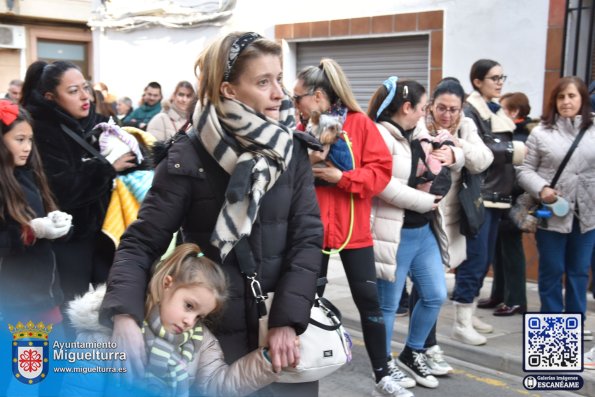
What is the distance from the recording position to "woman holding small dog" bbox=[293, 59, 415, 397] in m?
4.63

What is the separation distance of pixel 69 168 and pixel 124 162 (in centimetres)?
32

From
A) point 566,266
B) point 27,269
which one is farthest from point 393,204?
point 27,269

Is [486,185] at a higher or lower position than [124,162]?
lower

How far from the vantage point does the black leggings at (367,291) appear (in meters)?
4.68

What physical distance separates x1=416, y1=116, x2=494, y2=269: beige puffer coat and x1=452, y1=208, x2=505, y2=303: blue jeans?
28 centimetres

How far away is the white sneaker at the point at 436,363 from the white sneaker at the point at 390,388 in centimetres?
57

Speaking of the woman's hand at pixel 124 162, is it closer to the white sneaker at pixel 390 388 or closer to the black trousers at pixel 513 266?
the white sneaker at pixel 390 388

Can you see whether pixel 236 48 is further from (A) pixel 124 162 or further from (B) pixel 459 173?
(B) pixel 459 173

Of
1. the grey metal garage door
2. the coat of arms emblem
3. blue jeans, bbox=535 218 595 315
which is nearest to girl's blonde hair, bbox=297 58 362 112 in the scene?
blue jeans, bbox=535 218 595 315

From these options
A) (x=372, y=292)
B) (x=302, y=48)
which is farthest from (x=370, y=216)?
(x=302, y=48)

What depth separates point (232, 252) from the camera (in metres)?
2.78

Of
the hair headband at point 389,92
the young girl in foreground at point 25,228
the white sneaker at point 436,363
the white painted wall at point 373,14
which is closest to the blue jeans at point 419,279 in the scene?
the white sneaker at point 436,363

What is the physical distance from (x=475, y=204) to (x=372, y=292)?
1292mm

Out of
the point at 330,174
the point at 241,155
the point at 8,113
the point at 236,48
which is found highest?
the point at 236,48
